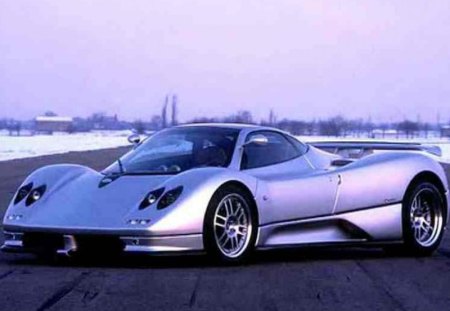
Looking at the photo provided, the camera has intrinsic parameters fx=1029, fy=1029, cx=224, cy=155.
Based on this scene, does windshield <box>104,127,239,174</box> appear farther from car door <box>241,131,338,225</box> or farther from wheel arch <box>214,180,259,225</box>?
wheel arch <box>214,180,259,225</box>

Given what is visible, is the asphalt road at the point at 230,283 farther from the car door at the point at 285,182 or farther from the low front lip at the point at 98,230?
the car door at the point at 285,182

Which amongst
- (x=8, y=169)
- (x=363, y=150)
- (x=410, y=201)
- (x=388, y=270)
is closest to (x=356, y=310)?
(x=388, y=270)

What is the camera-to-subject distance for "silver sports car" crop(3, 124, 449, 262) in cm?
841

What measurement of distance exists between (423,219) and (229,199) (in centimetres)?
251

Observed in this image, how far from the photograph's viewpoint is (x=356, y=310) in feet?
21.1

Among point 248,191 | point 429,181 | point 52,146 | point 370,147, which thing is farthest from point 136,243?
point 52,146

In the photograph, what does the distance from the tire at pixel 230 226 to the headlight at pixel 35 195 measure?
1.58 m

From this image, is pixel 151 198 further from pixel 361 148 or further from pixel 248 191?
pixel 361 148

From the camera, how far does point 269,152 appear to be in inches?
379

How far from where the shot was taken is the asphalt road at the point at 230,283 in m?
6.65

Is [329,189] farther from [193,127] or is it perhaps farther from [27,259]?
[27,259]

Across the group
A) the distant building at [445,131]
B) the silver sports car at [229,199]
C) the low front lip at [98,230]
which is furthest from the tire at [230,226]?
the distant building at [445,131]

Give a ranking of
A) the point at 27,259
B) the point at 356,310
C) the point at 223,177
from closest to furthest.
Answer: the point at 356,310
the point at 223,177
the point at 27,259

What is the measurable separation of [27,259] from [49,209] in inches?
29.4
